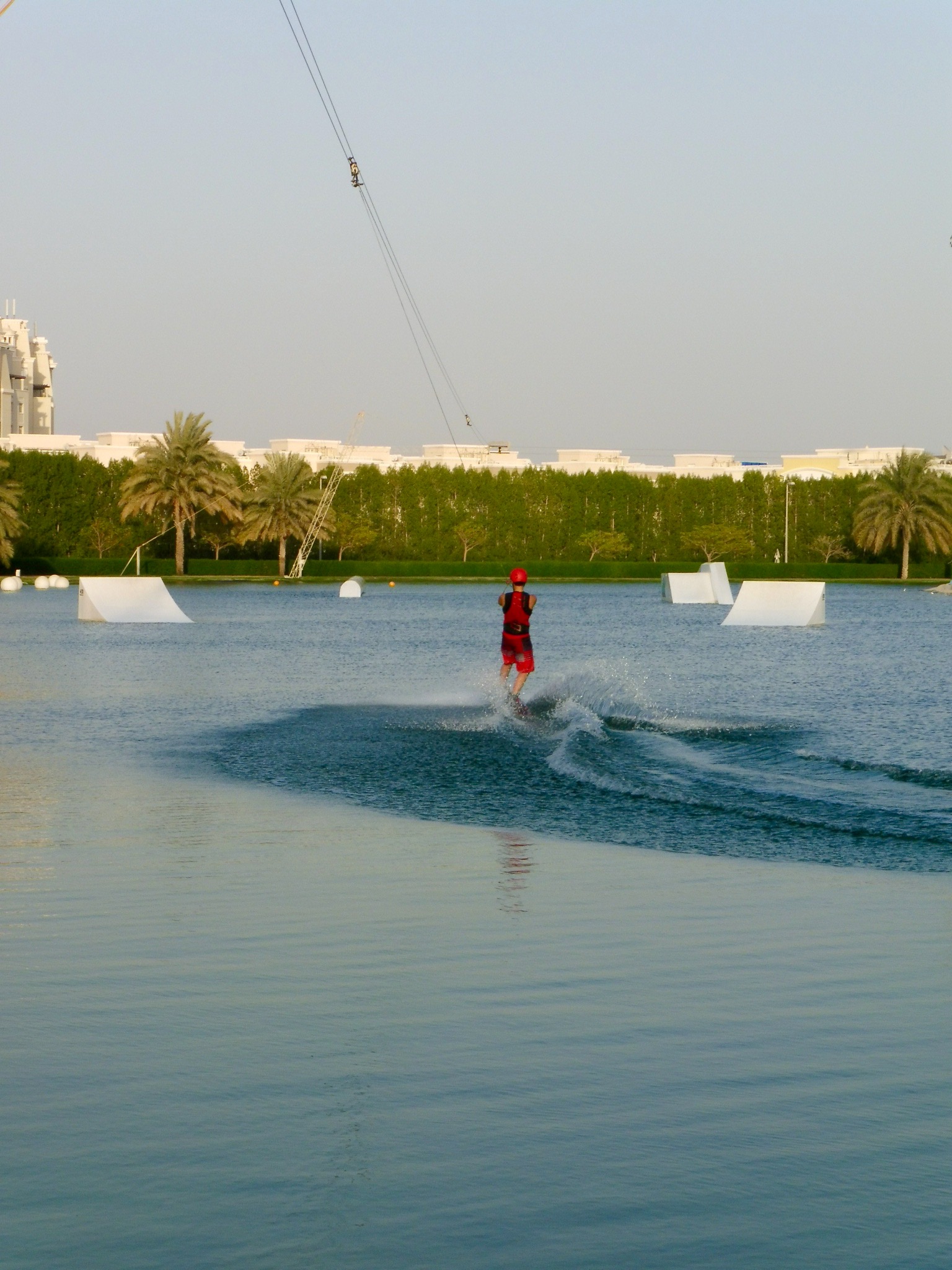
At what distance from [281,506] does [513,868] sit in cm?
9014

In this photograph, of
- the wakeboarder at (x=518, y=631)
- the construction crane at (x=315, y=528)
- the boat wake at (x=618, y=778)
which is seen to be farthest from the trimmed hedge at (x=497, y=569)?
the boat wake at (x=618, y=778)

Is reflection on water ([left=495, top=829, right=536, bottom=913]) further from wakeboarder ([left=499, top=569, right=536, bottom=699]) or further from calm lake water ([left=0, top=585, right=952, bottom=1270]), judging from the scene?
wakeboarder ([left=499, top=569, right=536, bottom=699])

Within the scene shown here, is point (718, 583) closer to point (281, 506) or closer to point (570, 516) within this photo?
point (281, 506)

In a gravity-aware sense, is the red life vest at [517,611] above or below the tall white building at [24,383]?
below

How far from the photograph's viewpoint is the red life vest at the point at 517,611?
20.0 meters

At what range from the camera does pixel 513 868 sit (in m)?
10.1

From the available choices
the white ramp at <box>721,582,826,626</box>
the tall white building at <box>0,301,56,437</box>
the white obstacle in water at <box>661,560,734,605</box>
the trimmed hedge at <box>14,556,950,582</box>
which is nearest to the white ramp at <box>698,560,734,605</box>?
the white obstacle in water at <box>661,560,734,605</box>

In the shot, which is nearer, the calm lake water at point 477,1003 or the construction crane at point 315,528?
the calm lake water at point 477,1003

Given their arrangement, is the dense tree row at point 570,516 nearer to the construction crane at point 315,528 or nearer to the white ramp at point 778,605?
the construction crane at point 315,528

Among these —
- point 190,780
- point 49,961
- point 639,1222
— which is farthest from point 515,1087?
point 190,780

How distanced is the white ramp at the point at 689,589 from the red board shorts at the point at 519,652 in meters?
44.5

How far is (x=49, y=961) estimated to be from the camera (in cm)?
736

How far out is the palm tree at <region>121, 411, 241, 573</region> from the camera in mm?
93688

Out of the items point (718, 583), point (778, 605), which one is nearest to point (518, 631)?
point (778, 605)
